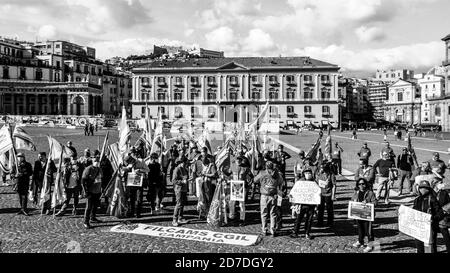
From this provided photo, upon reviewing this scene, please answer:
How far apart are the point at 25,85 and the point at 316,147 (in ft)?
334

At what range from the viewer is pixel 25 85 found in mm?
102438

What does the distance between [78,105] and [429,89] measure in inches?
3460

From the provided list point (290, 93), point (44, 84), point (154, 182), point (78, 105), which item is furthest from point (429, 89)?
point (154, 182)

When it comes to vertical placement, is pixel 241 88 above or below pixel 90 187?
above

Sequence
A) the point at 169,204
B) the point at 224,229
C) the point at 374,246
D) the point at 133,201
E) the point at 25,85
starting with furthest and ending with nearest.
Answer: the point at 25,85
the point at 169,204
the point at 133,201
the point at 224,229
the point at 374,246

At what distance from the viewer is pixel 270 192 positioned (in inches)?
406

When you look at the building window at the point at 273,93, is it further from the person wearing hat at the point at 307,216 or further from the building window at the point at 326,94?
the person wearing hat at the point at 307,216

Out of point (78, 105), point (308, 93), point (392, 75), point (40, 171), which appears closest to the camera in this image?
point (40, 171)

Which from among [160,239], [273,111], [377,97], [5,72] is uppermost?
[5,72]

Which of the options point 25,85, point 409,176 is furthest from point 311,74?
point 409,176

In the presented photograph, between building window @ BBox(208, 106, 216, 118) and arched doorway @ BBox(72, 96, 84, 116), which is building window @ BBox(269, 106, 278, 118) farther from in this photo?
arched doorway @ BBox(72, 96, 84, 116)

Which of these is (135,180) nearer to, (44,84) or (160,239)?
(160,239)
